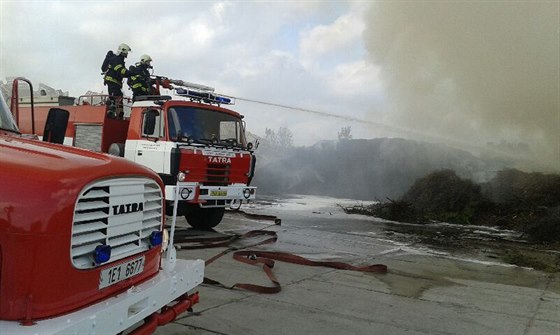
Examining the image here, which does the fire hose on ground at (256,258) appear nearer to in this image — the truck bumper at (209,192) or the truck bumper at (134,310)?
the truck bumper at (209,192)

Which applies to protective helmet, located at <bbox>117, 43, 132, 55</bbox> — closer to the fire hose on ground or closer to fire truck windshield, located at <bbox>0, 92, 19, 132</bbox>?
the fire hose on ground

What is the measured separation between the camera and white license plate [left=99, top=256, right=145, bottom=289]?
2535 millimetres

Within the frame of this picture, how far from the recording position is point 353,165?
67.8 ft

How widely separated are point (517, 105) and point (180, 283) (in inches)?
544

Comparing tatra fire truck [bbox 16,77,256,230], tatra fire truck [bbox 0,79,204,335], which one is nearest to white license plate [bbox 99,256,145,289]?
tatra fire truck [bbox 0,79,204,335]

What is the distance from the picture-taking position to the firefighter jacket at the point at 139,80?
31.6ft

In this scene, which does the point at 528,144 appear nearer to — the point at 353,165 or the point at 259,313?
the point at 353,165

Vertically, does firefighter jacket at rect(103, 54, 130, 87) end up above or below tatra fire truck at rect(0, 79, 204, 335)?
above

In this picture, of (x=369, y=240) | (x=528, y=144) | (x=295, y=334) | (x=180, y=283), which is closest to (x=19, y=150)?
(x=180, y=283)

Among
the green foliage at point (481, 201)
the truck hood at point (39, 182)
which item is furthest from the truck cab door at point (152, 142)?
the green foliage at point (481, 201)

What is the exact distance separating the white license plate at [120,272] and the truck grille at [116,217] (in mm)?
56

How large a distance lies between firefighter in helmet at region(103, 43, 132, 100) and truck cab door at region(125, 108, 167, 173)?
1.42 meters

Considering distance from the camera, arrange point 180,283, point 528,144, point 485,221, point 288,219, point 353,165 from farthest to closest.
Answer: point 353,165, point 528,144, point 485,221, point 288,219, point 180,283

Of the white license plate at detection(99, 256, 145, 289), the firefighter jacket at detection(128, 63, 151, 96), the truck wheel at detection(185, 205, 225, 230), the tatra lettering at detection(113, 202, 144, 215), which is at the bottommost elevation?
the truck wheel at detection(185, 205, 225, 230)
